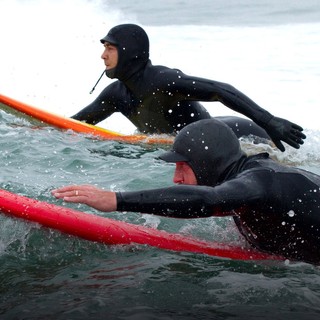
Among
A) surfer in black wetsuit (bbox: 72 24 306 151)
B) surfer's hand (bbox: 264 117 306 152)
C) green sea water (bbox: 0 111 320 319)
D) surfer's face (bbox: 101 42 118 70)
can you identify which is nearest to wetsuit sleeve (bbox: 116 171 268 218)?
green sea water (bbox: 0 111 320 319)

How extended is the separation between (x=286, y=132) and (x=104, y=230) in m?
2.10

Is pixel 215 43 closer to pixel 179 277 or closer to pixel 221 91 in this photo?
pixel 221 91

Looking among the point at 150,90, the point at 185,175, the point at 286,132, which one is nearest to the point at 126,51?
the point at 150,90

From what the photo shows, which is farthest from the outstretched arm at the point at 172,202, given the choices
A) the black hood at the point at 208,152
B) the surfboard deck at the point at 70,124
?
the surfboard deck at the point at 70,124

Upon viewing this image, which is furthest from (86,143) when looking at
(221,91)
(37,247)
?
(37,247)

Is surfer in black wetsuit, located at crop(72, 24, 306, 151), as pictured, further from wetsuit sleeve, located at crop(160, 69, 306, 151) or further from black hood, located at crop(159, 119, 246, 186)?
black hood, located at crop(159, 119, 246, 186)

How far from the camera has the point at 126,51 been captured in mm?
8094

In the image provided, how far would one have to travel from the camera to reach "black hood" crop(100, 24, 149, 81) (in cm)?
809

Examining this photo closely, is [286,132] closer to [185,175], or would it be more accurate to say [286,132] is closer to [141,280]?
[185,175]

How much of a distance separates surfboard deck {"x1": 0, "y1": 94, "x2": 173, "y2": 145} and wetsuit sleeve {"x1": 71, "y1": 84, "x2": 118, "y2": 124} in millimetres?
147

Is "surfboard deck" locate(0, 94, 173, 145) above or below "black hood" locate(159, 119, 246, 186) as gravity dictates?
below

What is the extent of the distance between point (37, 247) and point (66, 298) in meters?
0.64

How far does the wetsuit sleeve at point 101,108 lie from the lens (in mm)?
8625

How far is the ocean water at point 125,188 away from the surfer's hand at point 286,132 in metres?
0.91
